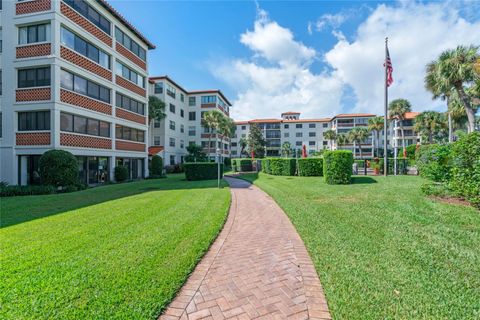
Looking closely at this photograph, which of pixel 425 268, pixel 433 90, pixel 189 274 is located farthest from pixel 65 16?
pixel 433 90

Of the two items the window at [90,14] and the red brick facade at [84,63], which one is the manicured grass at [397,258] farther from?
the window at [90,14]

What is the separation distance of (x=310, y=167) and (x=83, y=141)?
19041 mm

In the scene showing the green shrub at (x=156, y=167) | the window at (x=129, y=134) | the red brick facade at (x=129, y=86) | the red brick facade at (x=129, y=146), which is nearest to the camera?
the red brick facade at (x=129, y=146)

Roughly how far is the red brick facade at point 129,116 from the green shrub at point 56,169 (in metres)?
8.21

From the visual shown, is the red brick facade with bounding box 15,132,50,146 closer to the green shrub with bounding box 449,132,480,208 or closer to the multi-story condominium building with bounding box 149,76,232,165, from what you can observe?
the multi-story condominium building with bounding box 149,76,232,165

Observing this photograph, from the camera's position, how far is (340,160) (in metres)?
14.3

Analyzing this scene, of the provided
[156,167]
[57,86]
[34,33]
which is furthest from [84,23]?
[156,167]

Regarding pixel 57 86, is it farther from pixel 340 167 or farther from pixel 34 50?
pixel 340 167

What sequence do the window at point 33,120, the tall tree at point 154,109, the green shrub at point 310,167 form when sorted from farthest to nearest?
the tall tree at point 154,109, the green shrub at point 310,167, the window at point 33,120

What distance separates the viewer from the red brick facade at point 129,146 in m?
22.1

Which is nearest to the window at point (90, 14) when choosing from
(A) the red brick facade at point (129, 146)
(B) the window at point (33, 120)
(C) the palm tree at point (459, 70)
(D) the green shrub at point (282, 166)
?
(B) the window at point (33, 120)

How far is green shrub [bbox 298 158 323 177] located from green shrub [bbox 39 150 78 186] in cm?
1788

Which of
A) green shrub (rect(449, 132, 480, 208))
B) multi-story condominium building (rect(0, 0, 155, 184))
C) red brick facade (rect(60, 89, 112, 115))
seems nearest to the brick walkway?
green shrub (rect(449, 132, 480, 208))

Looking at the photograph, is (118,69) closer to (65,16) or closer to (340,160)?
(65,16)
